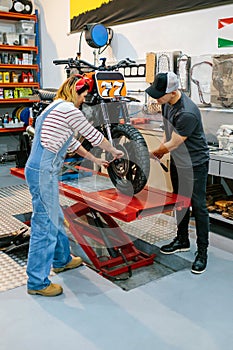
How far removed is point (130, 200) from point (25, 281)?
103 centimetres

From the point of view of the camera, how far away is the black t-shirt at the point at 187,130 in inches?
118

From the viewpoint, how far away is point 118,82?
337 centimetres

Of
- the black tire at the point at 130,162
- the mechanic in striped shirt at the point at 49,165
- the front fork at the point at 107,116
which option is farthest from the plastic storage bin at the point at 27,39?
the mechanic in striped shirt at the point at 49,165

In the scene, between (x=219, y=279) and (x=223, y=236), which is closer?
(x=219, y=279)

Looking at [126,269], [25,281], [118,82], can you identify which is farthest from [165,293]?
[118,82]

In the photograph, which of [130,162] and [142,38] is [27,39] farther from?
[130,162]

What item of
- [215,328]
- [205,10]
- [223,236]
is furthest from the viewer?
[205,10]

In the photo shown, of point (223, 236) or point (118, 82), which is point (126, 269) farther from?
point (118, 82)

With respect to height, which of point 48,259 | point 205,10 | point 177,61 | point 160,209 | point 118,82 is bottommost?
Result: point 48,259

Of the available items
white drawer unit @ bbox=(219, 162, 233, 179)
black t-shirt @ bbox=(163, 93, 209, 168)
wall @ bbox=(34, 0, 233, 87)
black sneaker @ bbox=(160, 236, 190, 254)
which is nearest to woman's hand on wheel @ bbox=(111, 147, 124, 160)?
black t-shirt @ bbox=(163, 93, 209, 168)

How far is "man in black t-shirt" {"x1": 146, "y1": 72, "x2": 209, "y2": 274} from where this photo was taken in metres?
2.99

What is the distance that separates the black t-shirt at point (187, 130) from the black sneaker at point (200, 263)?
2.40 ft

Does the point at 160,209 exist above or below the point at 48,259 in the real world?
above

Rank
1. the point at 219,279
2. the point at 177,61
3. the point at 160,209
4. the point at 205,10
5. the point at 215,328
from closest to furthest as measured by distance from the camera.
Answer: the point at 215,328
the point at 160,209
the point at 219,279
the point at 205,10
the point at 177,61
